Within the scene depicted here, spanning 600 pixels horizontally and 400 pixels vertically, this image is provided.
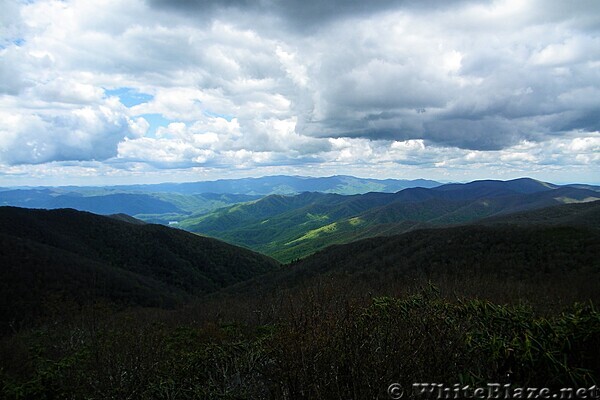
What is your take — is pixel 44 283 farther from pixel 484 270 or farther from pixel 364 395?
pixel 364 395

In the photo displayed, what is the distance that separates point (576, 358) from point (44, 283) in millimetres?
99285

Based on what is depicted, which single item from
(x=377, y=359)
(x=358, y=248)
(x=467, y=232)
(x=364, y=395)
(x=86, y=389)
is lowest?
(x=358, y=248)

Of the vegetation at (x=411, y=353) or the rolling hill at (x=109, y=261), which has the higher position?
the vegetation at (x=411, y=353)

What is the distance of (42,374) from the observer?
895cm

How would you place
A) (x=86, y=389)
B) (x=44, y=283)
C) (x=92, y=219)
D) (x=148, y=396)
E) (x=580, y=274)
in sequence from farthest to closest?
(x=92, y=219)
(x=44, y=283)
(x=580, y=274)
(x=86, y=389)
(x=148, y=396)

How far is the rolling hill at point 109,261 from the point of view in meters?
81.7

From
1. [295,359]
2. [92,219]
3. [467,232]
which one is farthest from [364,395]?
[92,219]

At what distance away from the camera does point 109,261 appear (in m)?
139

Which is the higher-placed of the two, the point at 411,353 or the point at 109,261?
the point at 411,353

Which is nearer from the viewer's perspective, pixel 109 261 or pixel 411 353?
pixel 411 353

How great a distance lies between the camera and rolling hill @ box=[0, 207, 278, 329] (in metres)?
81.7

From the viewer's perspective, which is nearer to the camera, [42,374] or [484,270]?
[42,374]

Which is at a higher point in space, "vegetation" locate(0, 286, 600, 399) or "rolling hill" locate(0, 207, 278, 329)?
"vegetation" locate(0, 286, 600, 399)

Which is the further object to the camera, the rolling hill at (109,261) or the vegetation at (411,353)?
the rolling hill at (109,261)
